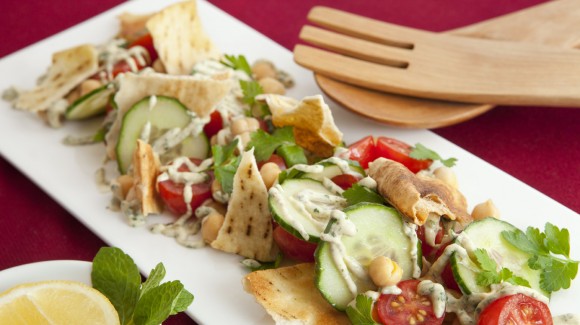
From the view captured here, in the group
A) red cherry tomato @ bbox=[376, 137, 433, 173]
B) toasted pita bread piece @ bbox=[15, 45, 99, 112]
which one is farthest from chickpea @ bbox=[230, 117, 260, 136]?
toasted pita bread piece @ bbox=[15, 45, 99, 112]

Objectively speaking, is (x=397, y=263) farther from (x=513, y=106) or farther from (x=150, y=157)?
(x=513, y=106)

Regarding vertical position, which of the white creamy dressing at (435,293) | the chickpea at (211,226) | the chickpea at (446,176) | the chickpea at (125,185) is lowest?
the chickpea at (125,185)

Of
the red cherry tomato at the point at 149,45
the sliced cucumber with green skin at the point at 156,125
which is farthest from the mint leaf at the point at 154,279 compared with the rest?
the red cherry tomato at the point at 149,45

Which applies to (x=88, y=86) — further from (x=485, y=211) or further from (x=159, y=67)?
(x=485, y=211)

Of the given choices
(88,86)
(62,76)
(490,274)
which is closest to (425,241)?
(490,274)

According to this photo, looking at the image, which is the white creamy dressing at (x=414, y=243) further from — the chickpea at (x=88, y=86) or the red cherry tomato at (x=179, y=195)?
the chickpea at (x=88, y=86)

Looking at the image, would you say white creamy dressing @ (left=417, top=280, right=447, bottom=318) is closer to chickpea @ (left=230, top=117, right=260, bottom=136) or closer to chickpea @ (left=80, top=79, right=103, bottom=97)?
chickpea @ (left=230, top=117, right=260, bottom=136)
